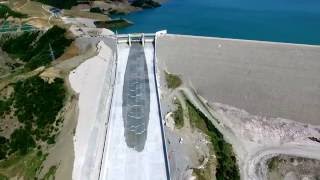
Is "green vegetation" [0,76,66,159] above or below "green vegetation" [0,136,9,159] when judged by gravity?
above

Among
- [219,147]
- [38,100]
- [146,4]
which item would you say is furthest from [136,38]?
[146,4]

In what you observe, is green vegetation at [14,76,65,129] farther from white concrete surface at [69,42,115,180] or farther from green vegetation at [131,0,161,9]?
green vegetation at [131,0,161,9]

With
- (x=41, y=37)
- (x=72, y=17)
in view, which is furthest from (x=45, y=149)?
(x=72, y=17)

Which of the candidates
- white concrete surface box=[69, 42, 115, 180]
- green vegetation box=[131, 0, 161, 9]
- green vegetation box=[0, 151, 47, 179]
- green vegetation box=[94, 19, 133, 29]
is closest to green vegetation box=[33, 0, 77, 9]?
green vegetation box=[94, 19, 133, 29]

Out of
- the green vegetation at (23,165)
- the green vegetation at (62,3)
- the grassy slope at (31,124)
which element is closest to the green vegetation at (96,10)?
the green vegetation at (62,3)

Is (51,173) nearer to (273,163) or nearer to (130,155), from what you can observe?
(130,155)

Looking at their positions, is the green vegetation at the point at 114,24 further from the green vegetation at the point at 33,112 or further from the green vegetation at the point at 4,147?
the green vegetation at the point at 4,147
